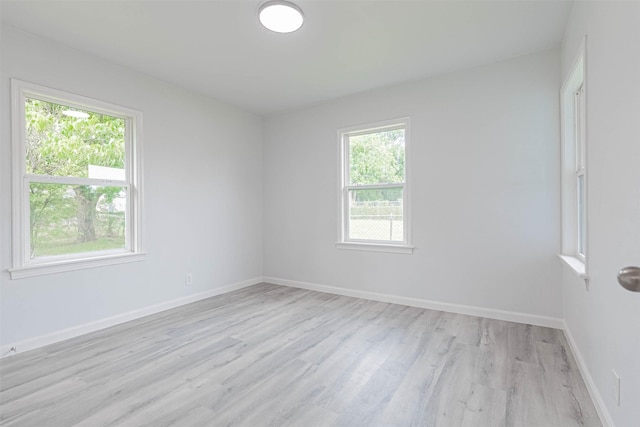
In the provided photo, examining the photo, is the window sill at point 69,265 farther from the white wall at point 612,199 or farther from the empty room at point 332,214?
the white wall at point 612,199

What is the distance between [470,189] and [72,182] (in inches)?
156

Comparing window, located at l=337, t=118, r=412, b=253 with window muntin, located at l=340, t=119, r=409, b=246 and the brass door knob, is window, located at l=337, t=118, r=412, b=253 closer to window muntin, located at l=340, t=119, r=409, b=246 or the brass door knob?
window muntin, located at l=340, t=119, r=409, b=246

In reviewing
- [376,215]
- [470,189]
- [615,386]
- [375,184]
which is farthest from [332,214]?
[615,386]

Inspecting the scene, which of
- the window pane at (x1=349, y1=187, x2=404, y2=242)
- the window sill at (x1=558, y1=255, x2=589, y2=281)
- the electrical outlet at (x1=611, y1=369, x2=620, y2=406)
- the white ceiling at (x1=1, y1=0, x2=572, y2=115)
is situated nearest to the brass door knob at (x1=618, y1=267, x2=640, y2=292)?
the electrical outlet at (x1=611, y1=369, x2=620, y2=406)

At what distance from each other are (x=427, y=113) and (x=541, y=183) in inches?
54.2

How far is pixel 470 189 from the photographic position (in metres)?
3.33

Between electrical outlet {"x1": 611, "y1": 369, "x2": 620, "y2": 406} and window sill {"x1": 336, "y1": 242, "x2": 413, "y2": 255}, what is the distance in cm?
221

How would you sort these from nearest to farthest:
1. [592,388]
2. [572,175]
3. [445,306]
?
[592,388], [572,175], [445,306]

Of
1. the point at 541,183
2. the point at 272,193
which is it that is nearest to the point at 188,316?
the point at 272,193

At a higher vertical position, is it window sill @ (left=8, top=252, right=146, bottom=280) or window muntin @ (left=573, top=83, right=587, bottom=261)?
window muntin @ (left=573, top=83, right=587, bottom=261)

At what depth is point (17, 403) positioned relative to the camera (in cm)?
187

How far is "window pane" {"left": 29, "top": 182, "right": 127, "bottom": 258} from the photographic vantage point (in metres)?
2.73

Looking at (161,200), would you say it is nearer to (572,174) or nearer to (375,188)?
(375,188)

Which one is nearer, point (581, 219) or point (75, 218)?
point (581, 219)
